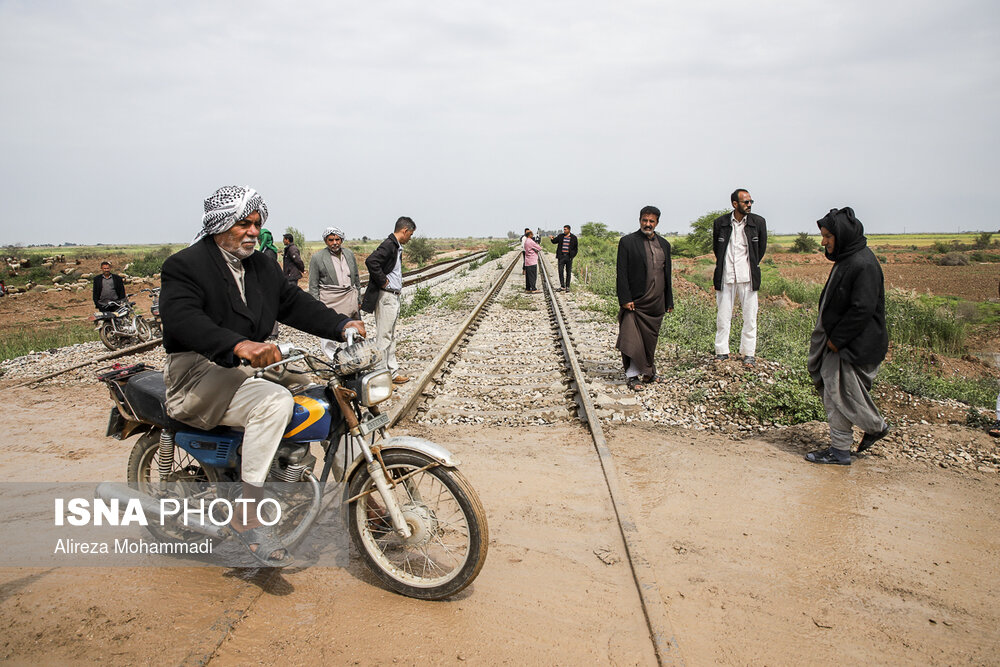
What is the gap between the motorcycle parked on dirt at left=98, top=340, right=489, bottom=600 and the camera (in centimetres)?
279

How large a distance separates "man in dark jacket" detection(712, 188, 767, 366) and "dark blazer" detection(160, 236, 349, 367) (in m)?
5.16

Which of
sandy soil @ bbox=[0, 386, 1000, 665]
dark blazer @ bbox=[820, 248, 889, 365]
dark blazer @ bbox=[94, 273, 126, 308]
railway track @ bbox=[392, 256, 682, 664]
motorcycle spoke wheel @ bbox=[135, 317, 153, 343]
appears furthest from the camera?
dark blazer @ bbox=[94, 273, 126, 308]

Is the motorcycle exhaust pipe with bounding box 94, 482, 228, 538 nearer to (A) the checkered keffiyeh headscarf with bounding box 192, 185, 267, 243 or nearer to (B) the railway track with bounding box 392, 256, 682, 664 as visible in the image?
(A) the checkered keffiyeh headscarf with bounding box 192, 185, 267, 243

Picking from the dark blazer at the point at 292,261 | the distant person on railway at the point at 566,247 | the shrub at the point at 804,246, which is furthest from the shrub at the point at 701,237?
the dark blazer at the point at 292,261

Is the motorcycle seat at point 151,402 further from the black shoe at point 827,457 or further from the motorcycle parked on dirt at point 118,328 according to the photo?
the motorcycle parked on dirt at point 118,328

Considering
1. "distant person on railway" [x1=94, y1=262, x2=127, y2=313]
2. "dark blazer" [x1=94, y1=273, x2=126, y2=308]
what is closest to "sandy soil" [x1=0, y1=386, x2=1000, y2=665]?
"distant person on railway" [x1=94, y1=262, x2=127, y2=313]

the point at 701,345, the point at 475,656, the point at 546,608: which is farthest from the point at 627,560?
the point at 701,345

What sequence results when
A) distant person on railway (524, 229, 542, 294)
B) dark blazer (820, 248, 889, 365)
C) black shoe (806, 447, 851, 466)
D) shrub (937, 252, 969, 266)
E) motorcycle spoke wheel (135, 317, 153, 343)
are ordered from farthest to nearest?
shrub (937, 252, 969, 266) < distant person on railway (524, 229, 542, 294) < motorcycle spoke wheel (135, 317, 153, 343) < black shoe (806, 447, 851, 466) < dark blazer (820, 248, 889, 365)

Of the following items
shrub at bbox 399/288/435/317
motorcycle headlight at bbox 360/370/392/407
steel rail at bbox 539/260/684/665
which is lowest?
steel rail at bbox 539/260/684/665

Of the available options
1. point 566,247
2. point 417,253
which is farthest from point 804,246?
point 566,247

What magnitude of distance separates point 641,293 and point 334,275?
3.66m

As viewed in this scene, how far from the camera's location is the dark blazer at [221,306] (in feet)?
8.50

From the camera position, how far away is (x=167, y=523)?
3391 mm

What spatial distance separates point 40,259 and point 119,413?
143ft
